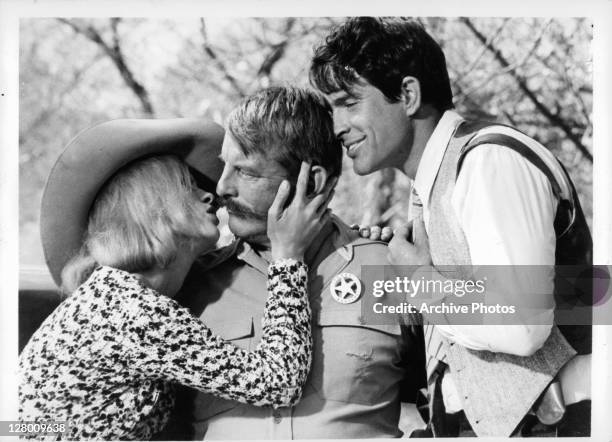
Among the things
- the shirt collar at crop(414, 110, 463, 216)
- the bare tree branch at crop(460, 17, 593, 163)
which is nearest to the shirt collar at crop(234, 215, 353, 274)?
the shirt collar at crop(414, 110, 463, 216)

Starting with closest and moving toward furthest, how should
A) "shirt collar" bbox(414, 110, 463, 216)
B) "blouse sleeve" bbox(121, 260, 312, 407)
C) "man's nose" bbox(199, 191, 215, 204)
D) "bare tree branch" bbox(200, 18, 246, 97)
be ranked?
"blouse sleeve" bbox(121, 260, 312, 407), "shirt collar" bbox(414, 110, 463, 216), "man's nose" bbox(199, 191, 215, 204), "bare tree branch" bbox(200, 18, 246, 97)

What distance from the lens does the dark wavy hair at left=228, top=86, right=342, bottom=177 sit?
8.89 feet

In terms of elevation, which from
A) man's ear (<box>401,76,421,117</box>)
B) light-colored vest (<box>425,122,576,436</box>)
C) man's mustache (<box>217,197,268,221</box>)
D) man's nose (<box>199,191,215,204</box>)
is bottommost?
light-colored vest (<box>425,122,576,436</box>)

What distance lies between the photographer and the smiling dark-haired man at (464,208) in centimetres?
244

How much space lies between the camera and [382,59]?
8.93 feet

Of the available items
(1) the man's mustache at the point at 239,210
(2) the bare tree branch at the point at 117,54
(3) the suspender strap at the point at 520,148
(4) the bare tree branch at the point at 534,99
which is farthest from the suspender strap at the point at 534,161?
(2) the bare tree branch at the point at 117,54

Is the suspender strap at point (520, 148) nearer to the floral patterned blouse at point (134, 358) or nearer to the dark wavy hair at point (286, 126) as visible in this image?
the dark wavy hair at point (286, 126)

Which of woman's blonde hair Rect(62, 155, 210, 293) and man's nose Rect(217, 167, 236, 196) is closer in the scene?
woman's blonde hair Rect(62, 155, 210, 293)

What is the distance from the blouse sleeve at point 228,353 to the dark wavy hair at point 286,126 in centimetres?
49

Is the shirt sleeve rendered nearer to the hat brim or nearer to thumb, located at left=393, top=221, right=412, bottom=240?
thumb, located at left=393, top=221, right=412, bottom=240

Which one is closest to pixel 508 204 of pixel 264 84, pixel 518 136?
pixel 518 136

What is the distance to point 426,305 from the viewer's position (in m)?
2.72

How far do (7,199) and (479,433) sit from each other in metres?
1.96

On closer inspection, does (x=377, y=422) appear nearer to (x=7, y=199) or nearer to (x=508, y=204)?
(x=508, y=204)
